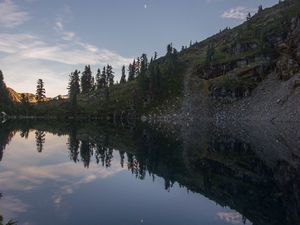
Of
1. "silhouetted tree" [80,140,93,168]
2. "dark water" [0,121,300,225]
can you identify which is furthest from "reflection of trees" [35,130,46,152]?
"dark water" [0,121,300,225]

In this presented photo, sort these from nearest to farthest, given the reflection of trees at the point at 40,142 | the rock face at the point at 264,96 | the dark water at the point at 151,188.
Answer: the dark water at the point at 151,188, the reflection of trees at the point at 40,142, the rock face at the point at 264,96

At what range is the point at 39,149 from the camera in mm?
68062

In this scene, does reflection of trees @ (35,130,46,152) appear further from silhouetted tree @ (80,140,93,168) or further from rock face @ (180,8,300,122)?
rock face @ (180,8,300,122)

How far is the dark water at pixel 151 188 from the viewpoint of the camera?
25.8 meters

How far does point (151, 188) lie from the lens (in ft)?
119

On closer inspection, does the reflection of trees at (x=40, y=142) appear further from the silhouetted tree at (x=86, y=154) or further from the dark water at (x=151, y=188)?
the dark water at (x=151, y=188)

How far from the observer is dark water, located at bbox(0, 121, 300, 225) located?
84.6 feet

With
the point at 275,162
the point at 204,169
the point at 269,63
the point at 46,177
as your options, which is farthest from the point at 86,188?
the point at 269,63

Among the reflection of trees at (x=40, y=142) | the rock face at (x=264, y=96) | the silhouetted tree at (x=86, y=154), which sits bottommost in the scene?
the silhouetted tree at (x=86, y=154)

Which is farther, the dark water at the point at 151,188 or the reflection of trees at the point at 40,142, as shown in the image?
the reflection of trees at the point at 40,142

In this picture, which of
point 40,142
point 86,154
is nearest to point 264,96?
point 40,142

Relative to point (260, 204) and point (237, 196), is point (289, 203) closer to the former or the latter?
point (260, 204)

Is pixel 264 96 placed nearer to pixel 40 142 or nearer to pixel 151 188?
pixel 40 142

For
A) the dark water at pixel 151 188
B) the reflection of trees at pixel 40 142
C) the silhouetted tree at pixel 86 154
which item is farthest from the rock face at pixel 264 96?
the dark water at pixel 151 188
